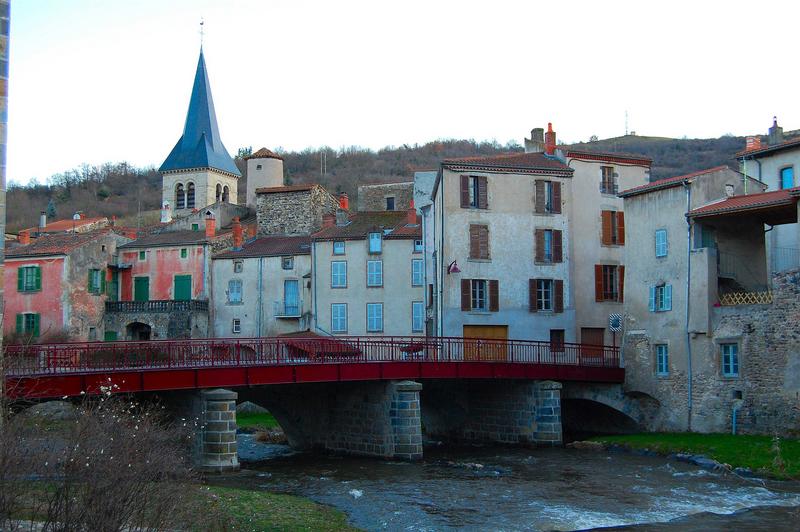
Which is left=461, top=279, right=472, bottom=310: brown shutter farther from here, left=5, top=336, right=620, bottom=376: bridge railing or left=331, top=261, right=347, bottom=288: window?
left=331, top=261, right=347, bottom=288: window

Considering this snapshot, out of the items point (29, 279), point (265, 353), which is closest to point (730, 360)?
point (265, 353)

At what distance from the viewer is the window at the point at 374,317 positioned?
50.5 metres

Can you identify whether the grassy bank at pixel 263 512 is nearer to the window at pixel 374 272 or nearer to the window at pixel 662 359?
the window at pixel 662 359

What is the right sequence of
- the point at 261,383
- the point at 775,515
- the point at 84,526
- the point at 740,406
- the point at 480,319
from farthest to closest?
the point at 480,319 → the point at 740,406 → the point at 261,383 → the point at 775,515 → the point at 84,526

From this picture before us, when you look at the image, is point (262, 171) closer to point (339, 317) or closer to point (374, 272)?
point (339, 317)

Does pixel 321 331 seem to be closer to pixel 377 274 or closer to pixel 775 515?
pixel 377 274

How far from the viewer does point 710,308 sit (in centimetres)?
3450

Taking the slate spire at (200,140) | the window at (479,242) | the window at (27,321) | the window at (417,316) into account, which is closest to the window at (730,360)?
the window at (479,242)

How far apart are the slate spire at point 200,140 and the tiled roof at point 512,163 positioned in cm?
4096

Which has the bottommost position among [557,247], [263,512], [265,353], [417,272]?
[263,512]

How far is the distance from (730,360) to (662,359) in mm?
3234

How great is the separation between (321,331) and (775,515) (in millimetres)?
30855

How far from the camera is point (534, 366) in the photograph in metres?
37.8

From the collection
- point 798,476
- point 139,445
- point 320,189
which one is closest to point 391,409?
point 798,476
